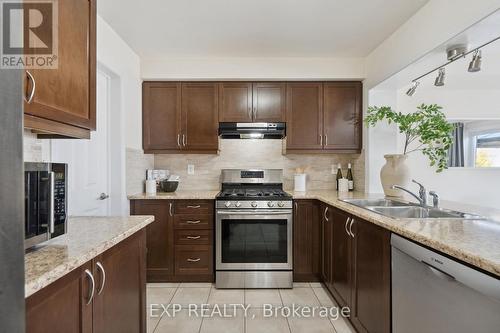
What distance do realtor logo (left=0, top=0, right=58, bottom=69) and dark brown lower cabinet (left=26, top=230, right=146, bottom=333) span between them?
671 mm

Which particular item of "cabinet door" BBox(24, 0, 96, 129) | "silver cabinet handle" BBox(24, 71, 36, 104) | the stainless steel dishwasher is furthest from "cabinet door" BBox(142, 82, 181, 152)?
the stainless steel dishwasher

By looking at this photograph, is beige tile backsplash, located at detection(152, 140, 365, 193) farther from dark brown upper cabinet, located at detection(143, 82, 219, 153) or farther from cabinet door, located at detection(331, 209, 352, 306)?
cabinet door, located at detection(331, 209, 352, 306)

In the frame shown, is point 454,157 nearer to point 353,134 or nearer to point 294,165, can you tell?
point 353,134

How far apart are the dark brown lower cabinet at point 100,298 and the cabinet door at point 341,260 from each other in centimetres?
147

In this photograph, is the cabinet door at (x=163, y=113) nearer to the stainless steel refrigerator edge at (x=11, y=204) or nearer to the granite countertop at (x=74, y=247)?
the granite countertop at (x=74, y=247)

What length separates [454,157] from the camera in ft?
Result: 12.9

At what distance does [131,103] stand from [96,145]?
0.66m

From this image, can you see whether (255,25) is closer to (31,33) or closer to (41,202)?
(31,33)

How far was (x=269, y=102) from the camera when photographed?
3.24 metres

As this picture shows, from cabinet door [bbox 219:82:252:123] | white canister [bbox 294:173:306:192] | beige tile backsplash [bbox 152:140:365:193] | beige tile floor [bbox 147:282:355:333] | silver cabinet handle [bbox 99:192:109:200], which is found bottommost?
beige tile floor [bbox 147:282:355:333]

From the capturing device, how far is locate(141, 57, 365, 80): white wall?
3.13m

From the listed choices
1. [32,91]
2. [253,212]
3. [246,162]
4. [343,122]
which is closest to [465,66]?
[343,122]

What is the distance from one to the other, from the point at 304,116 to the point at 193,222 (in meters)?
1.72

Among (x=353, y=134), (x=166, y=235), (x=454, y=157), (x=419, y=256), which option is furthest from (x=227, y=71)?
(x=454, y=157)
